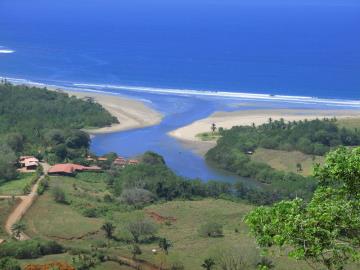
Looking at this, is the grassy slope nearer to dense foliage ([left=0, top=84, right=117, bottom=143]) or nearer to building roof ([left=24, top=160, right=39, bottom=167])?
building roof ([left=24, top=160, right=39, bottom=167])

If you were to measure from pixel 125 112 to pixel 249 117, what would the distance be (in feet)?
54.4

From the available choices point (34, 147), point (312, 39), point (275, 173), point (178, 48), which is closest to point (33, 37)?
point (178, 48)

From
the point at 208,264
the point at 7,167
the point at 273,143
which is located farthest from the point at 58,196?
the point at 273,143

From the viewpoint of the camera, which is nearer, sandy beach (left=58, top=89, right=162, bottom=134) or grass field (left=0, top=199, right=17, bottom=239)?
grass field (left=0, top=199, right=17, bottom=239)

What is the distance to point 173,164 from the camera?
67.6 metres

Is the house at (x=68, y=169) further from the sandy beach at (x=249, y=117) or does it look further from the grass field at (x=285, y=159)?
the sandy beach at (x=249, y=117)

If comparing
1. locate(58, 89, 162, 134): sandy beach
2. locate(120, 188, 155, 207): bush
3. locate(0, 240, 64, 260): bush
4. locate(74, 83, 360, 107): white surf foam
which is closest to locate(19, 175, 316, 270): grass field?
locate(0, 240, 64, 260): bush

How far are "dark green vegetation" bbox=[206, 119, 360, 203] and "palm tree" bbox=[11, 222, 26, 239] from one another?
78.0 feet

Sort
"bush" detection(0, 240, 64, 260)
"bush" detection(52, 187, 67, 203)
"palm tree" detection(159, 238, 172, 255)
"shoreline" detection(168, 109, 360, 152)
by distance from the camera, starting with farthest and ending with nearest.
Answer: "shoreline" detection(168, 109, 360, 152), "bush" detection(52, 187, 67, 203), "palm tree" detection(159, 238, 172, 255), "bush" detection(0, 240, 64, 260)

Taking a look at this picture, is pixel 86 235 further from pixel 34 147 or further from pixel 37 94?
pixel 37 94

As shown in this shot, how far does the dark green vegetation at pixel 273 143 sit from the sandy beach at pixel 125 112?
37.7ft

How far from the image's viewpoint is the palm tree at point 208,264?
33750 millimetres

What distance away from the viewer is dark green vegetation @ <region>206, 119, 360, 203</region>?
63.0 metres

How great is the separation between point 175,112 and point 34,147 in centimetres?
2795
